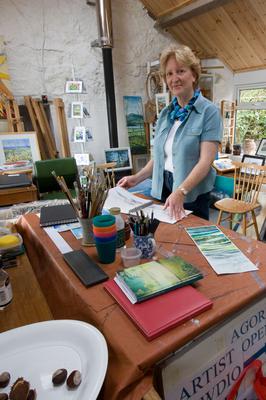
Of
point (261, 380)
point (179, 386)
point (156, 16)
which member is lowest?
point (261, 380)

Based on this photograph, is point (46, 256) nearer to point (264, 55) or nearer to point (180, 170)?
point (180, 170)

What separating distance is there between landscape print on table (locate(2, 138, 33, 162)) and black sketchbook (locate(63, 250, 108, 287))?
8.19 feet

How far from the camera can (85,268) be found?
0.78 m

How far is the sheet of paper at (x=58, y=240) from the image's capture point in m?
0.92

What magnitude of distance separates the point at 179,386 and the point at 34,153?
9.65 feet

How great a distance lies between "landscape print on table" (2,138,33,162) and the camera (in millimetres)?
2969

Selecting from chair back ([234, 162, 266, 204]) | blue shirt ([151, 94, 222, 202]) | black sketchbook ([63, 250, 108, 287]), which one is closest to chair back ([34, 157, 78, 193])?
blue shirt ([151, 94, 222, 202])

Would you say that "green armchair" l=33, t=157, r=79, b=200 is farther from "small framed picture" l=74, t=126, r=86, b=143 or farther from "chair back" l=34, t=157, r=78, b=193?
"small framed picture" l=74, t=126, r=86, b=143

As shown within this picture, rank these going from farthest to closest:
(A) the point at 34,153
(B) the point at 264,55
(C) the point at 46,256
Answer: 1. (B) the point at 264,55
2. (A) the point at 34,153
3. (C) the point at 46,256

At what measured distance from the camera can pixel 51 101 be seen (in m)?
3.45

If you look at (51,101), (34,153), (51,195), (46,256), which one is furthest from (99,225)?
(51,101)

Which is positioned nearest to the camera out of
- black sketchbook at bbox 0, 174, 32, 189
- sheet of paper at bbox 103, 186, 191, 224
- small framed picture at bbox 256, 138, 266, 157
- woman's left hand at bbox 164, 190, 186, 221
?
woman's left hand at bbox 164, 190, 186, 221

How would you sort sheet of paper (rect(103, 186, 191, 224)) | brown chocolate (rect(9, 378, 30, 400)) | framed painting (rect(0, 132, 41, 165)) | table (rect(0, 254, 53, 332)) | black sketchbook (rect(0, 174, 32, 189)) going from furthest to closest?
framed painting (rect(0, 132, 41, 165)) → black sketchbook (rect(0, 174, 32, 189)) → sheet of paper (rect(103, 186, 191, 224)) → table (rect(0, 254, 53, 332)) → brown chocolate (rect(9, 378, 30, 400))

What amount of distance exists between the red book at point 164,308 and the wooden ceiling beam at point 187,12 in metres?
3.65
